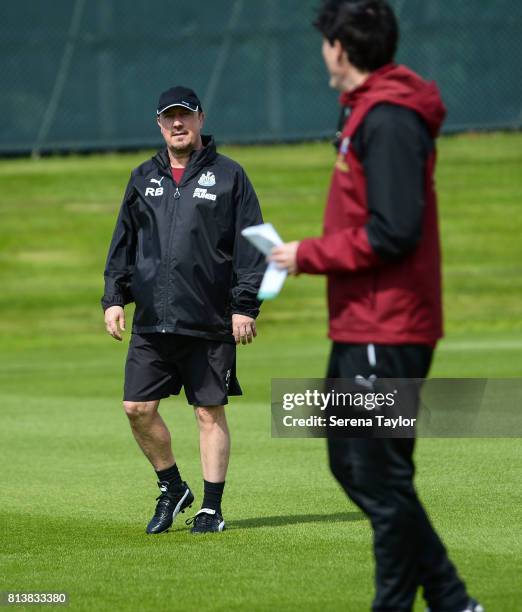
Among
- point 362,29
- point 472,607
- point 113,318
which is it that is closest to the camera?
point 362,29

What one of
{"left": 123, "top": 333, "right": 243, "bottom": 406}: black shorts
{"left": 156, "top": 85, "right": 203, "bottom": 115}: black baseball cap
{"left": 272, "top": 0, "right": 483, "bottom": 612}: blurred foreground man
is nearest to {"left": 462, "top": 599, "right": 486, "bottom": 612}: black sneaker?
{"left": 272, "top": 0, "right": 483, "bottom": 612}: blurred foreground man

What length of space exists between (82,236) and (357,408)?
2145cm

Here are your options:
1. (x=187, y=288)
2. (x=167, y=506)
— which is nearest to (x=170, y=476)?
(x=167, y=506)

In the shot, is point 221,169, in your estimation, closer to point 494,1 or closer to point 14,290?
point 14,290

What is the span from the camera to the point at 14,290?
24297mm

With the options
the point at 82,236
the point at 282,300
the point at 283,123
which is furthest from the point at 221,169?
the point at 283,123

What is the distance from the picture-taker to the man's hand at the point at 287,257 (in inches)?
193

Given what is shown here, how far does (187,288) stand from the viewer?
7.49 metres

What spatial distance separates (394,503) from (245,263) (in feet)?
9.56

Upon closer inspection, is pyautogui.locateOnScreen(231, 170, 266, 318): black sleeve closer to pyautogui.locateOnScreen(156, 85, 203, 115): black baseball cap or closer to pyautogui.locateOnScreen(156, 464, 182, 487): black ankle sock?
pyautogui.locateOnScreen(156, 85, 203, 115): black baseball cap

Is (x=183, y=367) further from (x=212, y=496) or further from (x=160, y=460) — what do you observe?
(x=212, y=496)

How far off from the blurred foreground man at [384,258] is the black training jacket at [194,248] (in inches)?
101

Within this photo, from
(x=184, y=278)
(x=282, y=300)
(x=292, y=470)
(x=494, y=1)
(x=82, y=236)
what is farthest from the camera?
(x=494, y=1)

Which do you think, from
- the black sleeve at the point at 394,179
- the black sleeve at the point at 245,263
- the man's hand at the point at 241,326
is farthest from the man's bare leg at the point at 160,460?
the black sleeve at the point at 394,179
